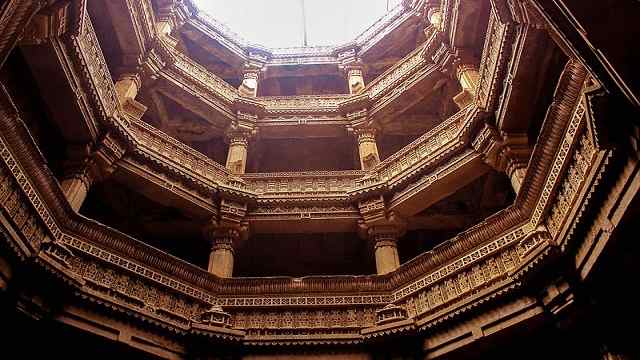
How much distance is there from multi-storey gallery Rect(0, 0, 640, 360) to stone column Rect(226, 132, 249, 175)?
0.34 ft

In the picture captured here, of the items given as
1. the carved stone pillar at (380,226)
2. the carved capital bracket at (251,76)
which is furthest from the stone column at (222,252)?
the carved capital bracket at (251,76)

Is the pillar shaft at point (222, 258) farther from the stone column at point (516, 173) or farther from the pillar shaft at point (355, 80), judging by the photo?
the pillar shaft at point (355, 80)

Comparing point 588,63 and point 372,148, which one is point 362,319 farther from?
point 372,148

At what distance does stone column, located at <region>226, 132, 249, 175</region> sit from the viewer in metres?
14.8

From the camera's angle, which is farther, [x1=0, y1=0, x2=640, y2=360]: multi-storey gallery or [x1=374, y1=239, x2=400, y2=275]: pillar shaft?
[x1=374, y1=239, x2=400, y2=275]: pillar shaft

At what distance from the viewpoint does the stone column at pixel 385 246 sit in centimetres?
1134

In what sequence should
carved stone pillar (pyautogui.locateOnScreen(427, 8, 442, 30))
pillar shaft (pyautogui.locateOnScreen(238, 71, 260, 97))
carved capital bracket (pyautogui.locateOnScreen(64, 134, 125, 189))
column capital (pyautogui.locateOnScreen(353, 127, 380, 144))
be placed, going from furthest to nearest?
pillar shaft (pyautogui.locateOnScreen(238, 71, 260, 97)) → carved stone pillar (pyautogui.locateOnScreen(427, 8, 442, 30)) → column capital (pyautogui.locateOnScreen(353, 127, 380, 144)) → carved capital bracket (pyautogui.locateOnScreen(64, 134, 125, 189))

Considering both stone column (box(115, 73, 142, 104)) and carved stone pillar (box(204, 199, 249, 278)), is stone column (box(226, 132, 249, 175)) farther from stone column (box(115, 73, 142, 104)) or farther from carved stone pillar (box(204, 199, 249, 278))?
stone column (box(115, 73, 142, 104))

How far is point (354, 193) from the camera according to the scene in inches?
513

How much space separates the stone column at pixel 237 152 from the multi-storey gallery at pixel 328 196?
0.34ft

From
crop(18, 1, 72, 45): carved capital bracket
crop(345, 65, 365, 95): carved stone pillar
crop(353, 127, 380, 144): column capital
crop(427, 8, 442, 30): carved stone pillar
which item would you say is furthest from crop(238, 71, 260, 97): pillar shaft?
crop(18, 1, 72, 45): carved capital bracket

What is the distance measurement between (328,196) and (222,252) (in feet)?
10.5

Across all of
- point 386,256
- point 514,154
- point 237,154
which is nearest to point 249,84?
point 237,154

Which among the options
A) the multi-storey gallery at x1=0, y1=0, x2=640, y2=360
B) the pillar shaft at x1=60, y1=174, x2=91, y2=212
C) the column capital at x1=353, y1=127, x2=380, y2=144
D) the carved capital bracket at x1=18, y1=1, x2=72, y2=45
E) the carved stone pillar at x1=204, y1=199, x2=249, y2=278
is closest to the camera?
the multi-storey gallery at x1=0, y1=0, x2=640, y2=360
